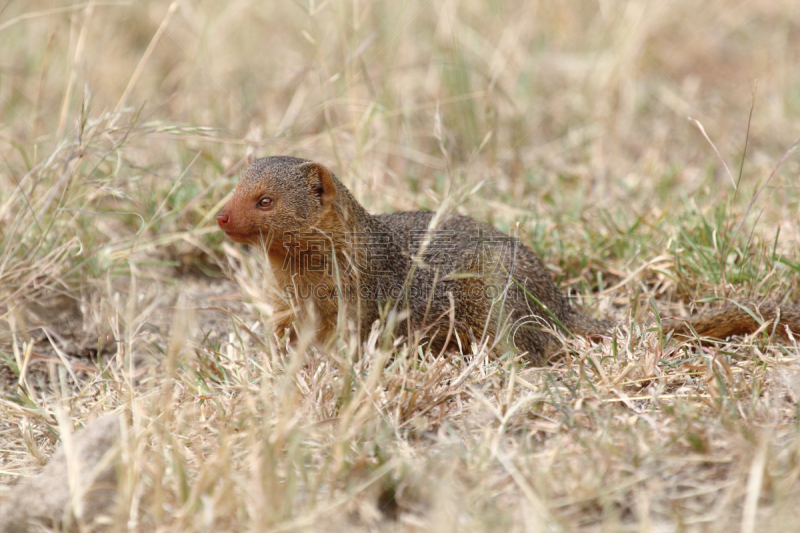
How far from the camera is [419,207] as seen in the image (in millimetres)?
3697

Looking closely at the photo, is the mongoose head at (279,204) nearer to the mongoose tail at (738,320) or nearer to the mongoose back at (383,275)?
the mongoose back at (383,275)

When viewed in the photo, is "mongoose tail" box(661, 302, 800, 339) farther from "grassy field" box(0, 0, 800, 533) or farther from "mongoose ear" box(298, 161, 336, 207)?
"mongoose ear" box(298, 161, 336, 207)

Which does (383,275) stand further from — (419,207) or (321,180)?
(419,207)

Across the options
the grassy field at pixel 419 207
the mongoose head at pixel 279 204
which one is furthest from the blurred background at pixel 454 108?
the mongoose head at pixel 279 204

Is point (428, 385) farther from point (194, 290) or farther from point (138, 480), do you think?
point (194, 290)

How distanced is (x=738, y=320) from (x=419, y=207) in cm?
166

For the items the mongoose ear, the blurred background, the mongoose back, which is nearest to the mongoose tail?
the mongoose back

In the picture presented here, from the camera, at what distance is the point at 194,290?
343 centimetres

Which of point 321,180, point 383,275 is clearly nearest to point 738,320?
point 383,275

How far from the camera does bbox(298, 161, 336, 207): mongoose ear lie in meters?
2.68

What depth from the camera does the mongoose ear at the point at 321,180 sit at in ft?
8.78

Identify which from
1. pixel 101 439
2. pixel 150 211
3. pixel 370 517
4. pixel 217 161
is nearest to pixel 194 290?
pixel 150 211

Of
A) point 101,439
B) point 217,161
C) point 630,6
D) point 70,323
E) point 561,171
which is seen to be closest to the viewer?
point 101,439

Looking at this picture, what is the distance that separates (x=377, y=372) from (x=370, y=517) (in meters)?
0.38
